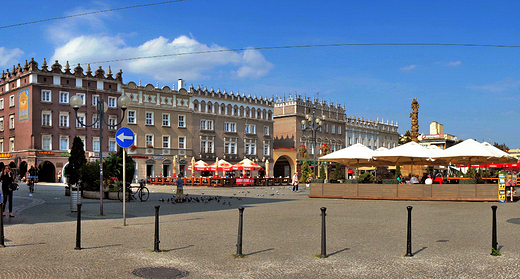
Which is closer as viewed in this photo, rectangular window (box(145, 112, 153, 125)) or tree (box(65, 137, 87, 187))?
tree (box(65, 137, 87, 187))

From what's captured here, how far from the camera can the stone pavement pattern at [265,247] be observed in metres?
7.86

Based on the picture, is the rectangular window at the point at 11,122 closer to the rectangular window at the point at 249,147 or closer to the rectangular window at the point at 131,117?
the rectangular window at the point at 131,117

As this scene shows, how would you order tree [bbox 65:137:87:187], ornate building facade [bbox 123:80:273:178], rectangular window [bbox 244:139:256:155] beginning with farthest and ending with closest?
1. rectangular window [bbox 244:139:256:155]
2. ornate building facade [bbox 123:80:273:178]
3. tree [bbox 65:137:87:187]

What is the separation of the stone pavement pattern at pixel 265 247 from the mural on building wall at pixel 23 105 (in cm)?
4386

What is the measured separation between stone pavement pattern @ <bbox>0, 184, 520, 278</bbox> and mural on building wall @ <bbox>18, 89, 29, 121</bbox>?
144 ft

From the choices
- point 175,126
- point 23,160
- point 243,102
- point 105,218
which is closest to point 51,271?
point 105,218

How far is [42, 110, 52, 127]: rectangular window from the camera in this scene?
183ft

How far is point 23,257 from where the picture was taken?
8.74 metres

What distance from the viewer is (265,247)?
33.0 ft

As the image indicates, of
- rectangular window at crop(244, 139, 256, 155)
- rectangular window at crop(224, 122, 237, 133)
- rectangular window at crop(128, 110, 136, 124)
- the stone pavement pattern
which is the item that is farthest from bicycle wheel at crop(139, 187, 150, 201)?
rectangular window at crop(244, 139, 256, 155)

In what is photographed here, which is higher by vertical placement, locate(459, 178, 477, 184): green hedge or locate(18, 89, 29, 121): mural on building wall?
locate(18, 89, 29, 121): mural on building wall

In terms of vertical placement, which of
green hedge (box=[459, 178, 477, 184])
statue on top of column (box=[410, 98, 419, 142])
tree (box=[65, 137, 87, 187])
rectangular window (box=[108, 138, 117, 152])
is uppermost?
statue on top of column (box=[410, 98, 419, 142])

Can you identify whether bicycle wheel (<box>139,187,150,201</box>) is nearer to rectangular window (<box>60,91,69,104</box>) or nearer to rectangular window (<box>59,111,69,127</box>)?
rectangular window (<box>59,111,69,127</box>)

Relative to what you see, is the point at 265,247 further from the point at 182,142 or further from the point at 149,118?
the point at 182,142
